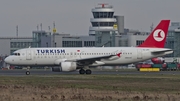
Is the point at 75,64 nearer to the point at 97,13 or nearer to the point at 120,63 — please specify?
the point at 120,63

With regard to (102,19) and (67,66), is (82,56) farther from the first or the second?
(102,19)

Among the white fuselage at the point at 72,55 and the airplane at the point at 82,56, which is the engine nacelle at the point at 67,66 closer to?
the airplane at the point at 82,56

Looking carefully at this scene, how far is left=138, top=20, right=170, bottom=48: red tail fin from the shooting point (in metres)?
73.6


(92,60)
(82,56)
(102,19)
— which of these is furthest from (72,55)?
(102,19)

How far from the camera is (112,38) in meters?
157

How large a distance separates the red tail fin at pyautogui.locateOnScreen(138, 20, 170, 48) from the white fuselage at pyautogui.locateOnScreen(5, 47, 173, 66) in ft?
4.67

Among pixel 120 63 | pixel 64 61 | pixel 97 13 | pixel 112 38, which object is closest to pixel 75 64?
pixel 64 61

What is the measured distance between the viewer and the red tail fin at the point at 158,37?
73.6m

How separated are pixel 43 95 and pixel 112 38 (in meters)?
124

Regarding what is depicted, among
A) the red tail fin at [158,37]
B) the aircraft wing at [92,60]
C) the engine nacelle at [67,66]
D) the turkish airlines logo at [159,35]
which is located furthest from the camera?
the turkish airlines logo at [159,35]

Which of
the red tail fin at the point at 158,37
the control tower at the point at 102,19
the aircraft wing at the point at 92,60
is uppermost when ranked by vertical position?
the control tower at the point at 102,19

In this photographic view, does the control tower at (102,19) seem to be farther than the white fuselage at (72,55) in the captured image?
Yes

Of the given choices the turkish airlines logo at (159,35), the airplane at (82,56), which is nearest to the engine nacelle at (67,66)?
the airplane at (82,56)

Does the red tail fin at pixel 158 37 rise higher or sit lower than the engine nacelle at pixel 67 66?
higher
